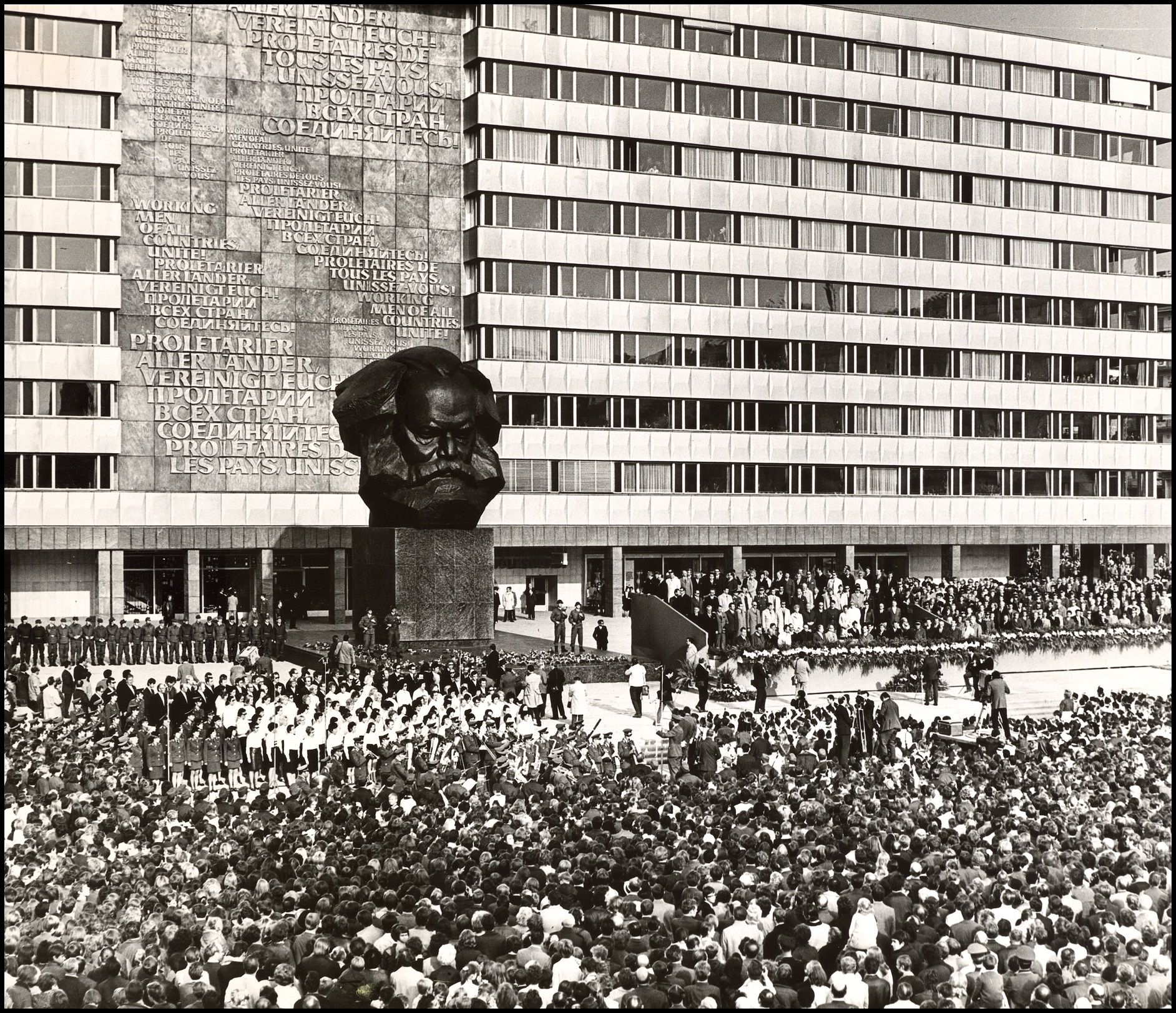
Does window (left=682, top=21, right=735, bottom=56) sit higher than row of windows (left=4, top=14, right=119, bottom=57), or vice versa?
window (left=682, top=21, right=735, bottom=56)

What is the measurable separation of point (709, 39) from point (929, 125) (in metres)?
10.9

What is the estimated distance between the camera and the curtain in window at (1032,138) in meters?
58.6

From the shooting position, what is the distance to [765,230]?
55281mm

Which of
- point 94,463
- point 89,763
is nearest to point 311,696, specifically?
point 89,763

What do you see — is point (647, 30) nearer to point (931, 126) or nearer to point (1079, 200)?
point (931, 126)

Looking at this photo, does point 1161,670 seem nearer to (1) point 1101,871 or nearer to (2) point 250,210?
(1) point 1101,871

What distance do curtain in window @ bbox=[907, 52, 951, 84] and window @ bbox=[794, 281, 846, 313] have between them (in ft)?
32.5

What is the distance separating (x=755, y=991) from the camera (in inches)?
405

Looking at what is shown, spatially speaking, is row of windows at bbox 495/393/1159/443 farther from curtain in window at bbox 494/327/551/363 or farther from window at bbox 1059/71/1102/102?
window at bbox 1059/71/1102/102

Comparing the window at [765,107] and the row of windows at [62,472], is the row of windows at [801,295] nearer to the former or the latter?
the window at [765,107]

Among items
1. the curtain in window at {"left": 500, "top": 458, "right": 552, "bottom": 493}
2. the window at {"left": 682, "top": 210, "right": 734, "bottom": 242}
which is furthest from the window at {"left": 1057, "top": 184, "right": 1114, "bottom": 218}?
the curtain in window at {"left": 500, "top": 458, "right": 552, "bottom": 493}

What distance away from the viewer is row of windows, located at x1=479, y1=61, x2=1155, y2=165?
51969 mm

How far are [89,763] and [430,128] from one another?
1480 inches

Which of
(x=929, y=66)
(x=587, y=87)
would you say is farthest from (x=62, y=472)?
(x=929, y=66)
